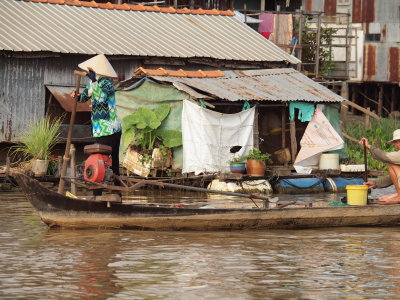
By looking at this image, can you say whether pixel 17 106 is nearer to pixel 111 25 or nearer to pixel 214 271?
pixel 111 25

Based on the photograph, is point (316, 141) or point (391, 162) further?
point (316, 141)

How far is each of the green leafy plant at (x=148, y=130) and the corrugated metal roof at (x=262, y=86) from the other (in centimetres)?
64

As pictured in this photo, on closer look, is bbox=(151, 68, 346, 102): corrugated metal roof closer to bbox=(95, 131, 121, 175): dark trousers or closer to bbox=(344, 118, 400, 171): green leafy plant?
bbox=(344, 118, 400, 171): green leafy plant

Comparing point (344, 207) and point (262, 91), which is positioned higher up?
point (262, 91)

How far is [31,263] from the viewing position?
10.1 meters

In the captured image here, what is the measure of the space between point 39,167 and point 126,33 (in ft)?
15.8

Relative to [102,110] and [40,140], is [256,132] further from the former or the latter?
[102,110]

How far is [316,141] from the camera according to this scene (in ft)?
67.4

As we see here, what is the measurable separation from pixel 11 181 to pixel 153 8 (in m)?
6.64

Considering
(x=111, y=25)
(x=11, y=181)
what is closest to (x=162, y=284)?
(x=11, y=181)

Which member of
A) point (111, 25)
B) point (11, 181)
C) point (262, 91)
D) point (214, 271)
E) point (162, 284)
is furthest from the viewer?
point (111, 25)

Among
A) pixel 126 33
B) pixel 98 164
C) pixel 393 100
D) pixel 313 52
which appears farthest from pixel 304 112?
pixel 393 100

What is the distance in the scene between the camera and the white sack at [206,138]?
1897 centimetres

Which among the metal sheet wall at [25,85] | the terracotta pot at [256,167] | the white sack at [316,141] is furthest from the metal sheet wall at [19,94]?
the white sack at [316,141]
